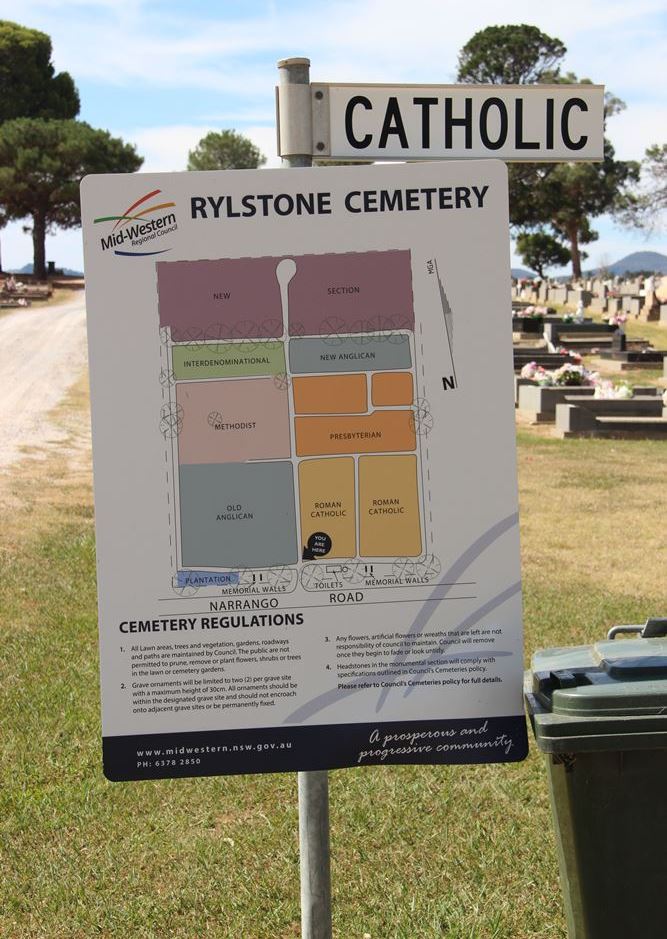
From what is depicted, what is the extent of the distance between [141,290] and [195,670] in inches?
33.5

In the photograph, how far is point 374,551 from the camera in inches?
98.0

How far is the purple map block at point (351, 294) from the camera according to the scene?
2.45 m

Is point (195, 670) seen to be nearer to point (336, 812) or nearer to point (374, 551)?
point (374, 551)

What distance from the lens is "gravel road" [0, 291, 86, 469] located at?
16.1 m

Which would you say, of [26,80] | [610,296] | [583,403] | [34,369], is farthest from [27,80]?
[583,403]

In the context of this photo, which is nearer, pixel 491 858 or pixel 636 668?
pixel 636 668

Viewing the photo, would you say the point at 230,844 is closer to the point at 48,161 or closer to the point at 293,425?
the point at 293,425

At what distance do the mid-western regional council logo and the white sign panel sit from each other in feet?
1.27

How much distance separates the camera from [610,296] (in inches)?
1887

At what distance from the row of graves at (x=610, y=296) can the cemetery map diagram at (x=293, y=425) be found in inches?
1522

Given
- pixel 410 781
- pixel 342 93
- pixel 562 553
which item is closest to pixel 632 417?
pixel 562 553

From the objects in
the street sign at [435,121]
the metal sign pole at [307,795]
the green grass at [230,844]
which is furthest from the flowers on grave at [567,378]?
the metal sign pole at [307,795]

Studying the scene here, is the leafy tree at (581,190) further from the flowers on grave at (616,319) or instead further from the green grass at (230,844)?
the green grass at (230,844)

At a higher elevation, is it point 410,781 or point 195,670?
point 195,670
